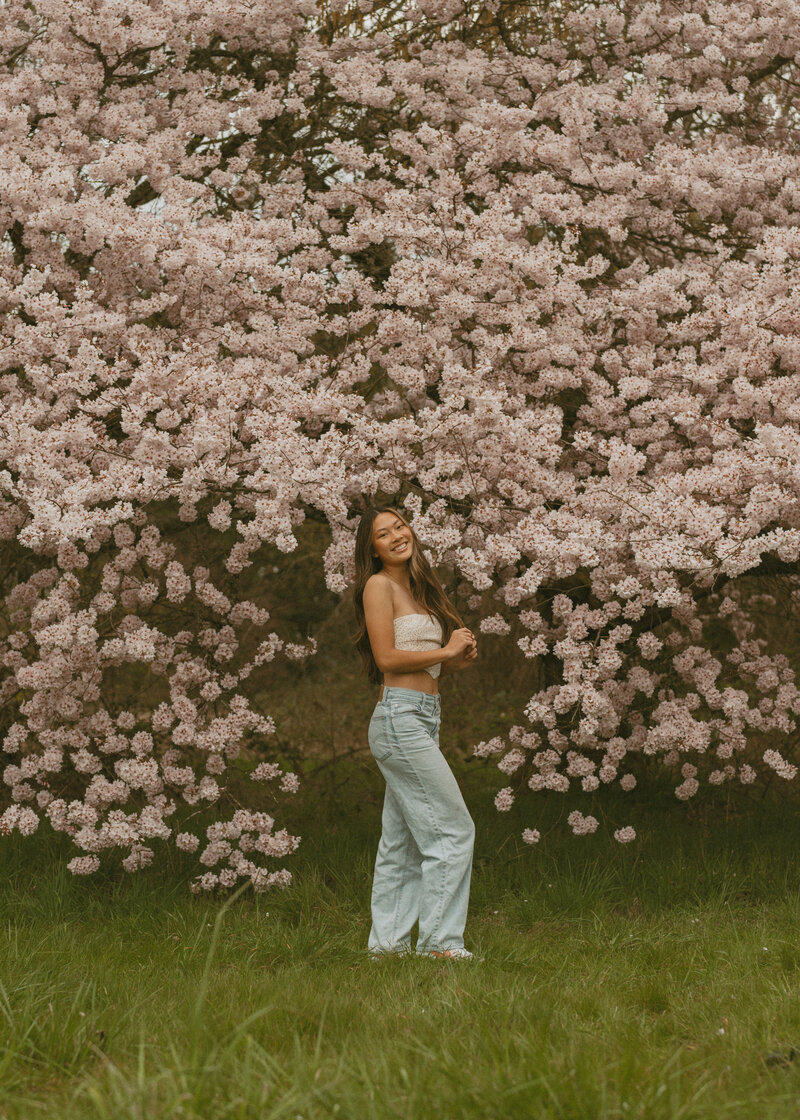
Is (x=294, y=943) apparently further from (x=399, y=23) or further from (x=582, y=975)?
(x=399, y=23)

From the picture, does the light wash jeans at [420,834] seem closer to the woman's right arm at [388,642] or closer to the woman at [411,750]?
Answer: the woman at [411,750]

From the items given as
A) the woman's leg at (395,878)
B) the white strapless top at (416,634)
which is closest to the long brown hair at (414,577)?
the white strapless top at (416,634)

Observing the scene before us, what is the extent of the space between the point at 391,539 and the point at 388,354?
1.57 metres

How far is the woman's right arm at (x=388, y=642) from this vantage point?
4.59 metres

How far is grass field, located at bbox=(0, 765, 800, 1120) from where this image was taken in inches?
103

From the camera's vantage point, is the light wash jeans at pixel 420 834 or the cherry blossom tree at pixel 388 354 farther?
→ the cherry blossom tree at pixel 388 354

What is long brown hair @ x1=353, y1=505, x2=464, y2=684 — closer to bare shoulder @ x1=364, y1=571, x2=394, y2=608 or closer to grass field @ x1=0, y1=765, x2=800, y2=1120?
bare shoulder @ x1=364, y1=571, x2=394, y2=608

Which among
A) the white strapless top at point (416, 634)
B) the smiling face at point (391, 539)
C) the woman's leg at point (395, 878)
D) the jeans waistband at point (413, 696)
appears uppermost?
the smiling face at point (391, 539)

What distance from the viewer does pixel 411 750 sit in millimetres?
4605

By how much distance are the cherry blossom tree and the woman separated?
421 mm

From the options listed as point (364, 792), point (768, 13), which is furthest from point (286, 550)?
point (768, 13)

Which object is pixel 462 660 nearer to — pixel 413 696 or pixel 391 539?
pixel 413 696

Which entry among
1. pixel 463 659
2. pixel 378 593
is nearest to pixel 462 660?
pixel 463 659

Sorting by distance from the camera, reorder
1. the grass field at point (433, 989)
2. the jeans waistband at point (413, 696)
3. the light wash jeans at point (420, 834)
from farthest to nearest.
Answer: the jeans waistband at point (413, 696)
the light wash jeans at point (420, 834)
the grass field at point (433, 989)
